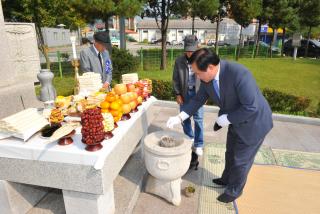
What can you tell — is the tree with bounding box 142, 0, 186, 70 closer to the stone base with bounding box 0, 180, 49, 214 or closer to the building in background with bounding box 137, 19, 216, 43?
the stone base with bounding box 0, 180, 49, 214

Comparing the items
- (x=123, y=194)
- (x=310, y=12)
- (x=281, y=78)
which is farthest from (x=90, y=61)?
(x=310, y=12)

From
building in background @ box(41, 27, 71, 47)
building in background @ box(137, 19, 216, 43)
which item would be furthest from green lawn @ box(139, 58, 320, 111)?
building in background @ box(137, 19, 216, 43)

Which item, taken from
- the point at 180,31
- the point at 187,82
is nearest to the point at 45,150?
the point at 187,82

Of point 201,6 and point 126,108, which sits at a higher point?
point 201,6

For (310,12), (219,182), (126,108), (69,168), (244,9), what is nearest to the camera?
(69,168)

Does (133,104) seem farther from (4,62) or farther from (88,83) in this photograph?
(4,62)

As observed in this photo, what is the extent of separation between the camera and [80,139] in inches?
105

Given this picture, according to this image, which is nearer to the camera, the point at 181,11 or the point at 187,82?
the point at 187,82

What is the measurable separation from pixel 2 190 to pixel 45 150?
0.76 m

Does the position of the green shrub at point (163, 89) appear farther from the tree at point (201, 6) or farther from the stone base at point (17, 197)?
the tree at point (201, 6)

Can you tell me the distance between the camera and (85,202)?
2.60 metres

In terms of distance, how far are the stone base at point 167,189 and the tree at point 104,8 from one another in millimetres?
5153

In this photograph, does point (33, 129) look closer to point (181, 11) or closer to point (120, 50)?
point (120, 50)

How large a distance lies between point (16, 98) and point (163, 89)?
419 centimetres
